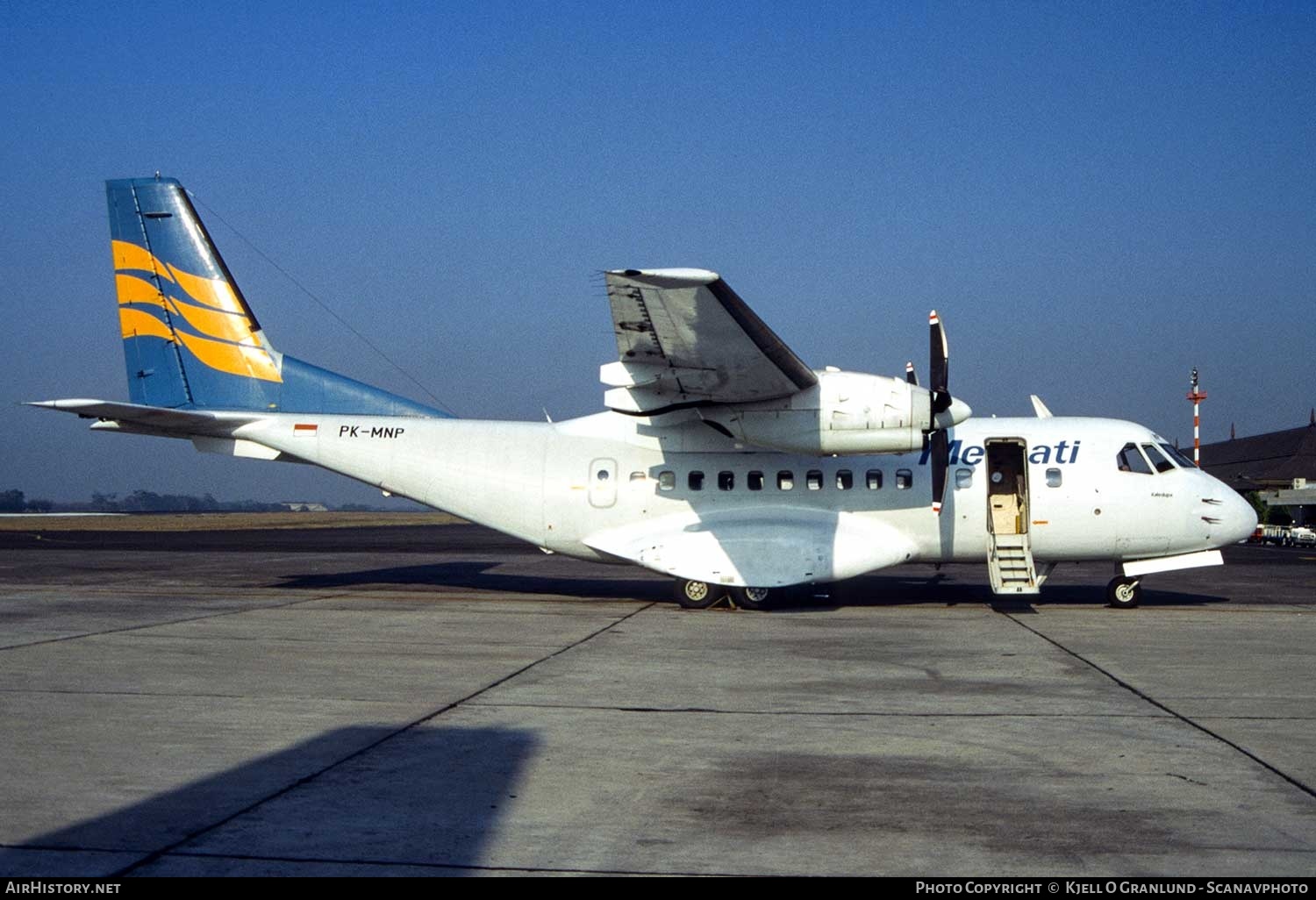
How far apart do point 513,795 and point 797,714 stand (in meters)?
3.39

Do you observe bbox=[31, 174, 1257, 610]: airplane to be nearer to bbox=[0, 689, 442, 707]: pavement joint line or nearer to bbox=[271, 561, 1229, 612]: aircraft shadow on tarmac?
bbox=[271, 561, 1229, 612]: aircraft shadow on tarmac

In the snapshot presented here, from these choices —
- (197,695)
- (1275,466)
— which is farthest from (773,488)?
(1275,466)

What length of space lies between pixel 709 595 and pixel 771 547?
58.1 inches

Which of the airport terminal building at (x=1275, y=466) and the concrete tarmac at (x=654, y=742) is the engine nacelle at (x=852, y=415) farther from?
the airport terminal building at (x=1275, y=466)

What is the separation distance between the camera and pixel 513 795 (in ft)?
21.5

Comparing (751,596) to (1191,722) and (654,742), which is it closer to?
(1191,722)

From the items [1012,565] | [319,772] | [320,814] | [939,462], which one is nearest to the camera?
[320,814]

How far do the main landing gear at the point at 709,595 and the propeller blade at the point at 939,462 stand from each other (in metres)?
3.19

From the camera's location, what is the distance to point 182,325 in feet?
63.2

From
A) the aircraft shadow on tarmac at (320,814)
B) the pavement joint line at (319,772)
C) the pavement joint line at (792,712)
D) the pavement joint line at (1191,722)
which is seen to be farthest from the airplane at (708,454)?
the aircraft shadow on tarmac at (320,814)

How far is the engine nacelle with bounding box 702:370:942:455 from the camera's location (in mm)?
16188

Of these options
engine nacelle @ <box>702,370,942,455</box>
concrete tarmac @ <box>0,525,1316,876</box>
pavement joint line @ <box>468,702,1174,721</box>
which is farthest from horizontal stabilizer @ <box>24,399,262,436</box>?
pavement joint line @ <box>468,702,1174,721</box>

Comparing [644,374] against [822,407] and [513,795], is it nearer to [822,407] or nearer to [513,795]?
[822,407]

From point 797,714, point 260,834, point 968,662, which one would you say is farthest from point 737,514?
point 260,834
